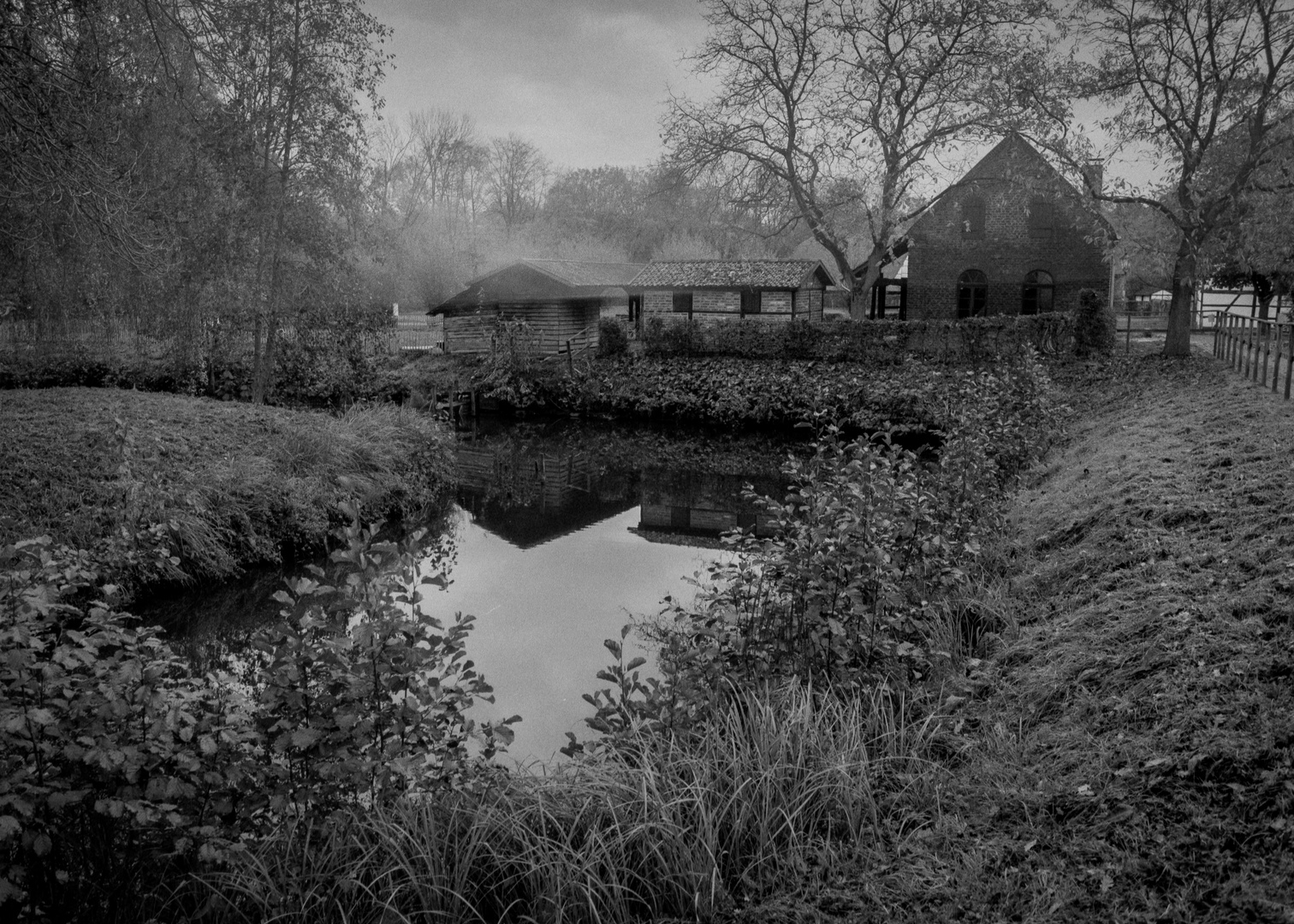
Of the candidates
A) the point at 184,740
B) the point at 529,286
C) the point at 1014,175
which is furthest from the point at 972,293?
the point at 184,740

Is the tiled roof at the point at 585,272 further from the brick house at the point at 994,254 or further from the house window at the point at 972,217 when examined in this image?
the house window at the point at 972,217

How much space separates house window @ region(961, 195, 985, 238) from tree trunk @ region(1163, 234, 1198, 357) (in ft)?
27.8

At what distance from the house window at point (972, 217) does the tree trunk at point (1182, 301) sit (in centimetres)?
848

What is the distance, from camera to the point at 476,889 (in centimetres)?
366

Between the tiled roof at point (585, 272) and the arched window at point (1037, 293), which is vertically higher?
the tiled roof at point (585, 272)

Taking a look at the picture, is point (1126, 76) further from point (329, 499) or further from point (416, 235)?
point (416, 235)

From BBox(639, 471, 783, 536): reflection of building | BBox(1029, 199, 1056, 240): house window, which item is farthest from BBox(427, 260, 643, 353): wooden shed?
BBox(639, 471, 783, 536): reflection of building

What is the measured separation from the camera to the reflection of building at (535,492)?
1389 centimetres

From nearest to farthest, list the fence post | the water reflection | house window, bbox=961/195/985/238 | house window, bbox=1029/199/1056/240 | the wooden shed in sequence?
the water reflection < the fence post < house window, bbox=1029/199/1056/240 < the wooden shed < house window, bbox=961/195/985/238

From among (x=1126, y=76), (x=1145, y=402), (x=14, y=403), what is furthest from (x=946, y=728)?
(x=1126, y=76)

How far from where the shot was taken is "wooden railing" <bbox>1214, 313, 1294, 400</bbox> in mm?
12498

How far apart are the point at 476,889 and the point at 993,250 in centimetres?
3208

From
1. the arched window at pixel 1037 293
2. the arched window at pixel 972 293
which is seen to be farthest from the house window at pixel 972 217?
the arched window at pixel 1037 293

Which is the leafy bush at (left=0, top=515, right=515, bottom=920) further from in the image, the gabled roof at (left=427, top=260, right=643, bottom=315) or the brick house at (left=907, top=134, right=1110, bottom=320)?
the brick house at (left=907, top=134, right=1110, bottom=320)
